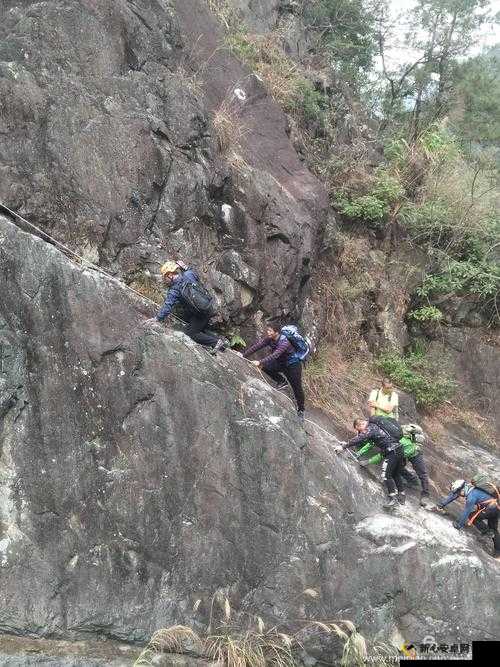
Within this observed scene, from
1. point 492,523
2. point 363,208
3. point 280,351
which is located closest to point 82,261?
point 280,351

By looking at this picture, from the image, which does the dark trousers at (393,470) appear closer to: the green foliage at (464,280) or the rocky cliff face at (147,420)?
the rocky cliff face at (147,420)

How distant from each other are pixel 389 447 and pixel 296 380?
1831 mm

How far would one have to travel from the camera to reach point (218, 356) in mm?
8234

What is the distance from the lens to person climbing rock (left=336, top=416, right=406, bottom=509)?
359 inches

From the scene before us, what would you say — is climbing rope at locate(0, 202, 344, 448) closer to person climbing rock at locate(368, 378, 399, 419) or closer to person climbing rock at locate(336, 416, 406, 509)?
person climbing rock at locate(336, 416, 406, 509)

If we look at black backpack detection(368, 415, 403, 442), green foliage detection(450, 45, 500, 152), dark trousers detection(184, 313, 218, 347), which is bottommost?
black backpack detection(368, 415, 403, 442)

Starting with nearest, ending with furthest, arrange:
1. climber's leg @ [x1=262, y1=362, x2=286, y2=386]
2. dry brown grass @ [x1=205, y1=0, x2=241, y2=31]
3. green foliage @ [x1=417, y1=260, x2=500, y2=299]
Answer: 1. climber's leg @ [x1=262, y1=362, x2=286, y2=386]
2. green foliage @ [x1=417, y1=260, x2=500, y2=299]
3. dry brown grass @ [x1=205, y1=0, x2=241, y2=31]

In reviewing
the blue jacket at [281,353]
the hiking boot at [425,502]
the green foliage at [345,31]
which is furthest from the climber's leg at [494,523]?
the green foliage at [345,31]

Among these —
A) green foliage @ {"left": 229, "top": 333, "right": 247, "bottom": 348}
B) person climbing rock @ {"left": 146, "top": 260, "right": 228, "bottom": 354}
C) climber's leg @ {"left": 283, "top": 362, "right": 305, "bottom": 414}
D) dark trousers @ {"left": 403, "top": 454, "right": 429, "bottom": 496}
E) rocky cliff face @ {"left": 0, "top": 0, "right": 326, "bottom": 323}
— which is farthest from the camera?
green foliage @ {"left": 229, "top": 333, "right": 247, "bottom": 348}

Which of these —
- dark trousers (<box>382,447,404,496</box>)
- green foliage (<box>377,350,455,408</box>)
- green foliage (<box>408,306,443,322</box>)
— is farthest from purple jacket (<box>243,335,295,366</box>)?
green foliage (<box>408,306,443,322</box>)

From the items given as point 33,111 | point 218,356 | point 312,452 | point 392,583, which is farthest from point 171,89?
point 392,583

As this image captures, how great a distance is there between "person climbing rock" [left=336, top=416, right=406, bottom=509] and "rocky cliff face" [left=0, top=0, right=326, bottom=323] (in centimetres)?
298

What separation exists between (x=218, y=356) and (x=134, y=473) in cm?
203

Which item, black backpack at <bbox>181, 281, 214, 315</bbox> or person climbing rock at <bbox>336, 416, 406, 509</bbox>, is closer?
black backpack at <bbox>181, 281, 214, 315</bbox>
